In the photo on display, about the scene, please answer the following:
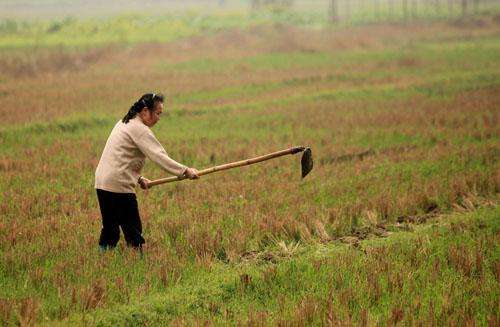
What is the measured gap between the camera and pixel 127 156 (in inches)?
222

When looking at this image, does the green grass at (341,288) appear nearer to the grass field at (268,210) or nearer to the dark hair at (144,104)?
the grass field at (268,210)

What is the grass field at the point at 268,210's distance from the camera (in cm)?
470

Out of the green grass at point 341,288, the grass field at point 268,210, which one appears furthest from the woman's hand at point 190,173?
the green grass at point 341,288

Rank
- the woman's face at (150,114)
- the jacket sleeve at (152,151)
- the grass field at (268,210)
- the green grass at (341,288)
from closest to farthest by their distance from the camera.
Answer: the green grass at (341,288), the grass field at (268,210), the jacket sleeve at (152,151), the woman's face at (150,114)

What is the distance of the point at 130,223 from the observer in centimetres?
577

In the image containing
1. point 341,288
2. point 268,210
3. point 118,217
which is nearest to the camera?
point 341,288

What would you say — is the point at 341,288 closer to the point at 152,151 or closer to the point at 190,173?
the point at 190,173

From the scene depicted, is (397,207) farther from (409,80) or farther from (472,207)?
(409,80)

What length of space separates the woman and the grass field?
363mm

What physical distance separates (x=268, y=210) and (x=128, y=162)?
2.24 m

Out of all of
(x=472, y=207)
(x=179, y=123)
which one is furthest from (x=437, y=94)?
(x=472, y=207)

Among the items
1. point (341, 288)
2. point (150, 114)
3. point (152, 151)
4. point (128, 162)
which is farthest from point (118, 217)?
point (341, 288)

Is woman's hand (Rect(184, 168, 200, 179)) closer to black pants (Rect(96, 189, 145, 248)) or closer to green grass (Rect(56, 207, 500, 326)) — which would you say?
black pants (Rect(96, 189, 145, 248))

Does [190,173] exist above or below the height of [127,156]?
below
